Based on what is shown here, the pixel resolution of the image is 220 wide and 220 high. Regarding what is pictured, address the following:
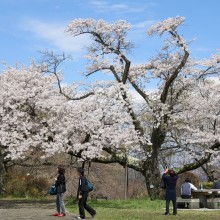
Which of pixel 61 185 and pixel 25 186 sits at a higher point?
pixel 25 186

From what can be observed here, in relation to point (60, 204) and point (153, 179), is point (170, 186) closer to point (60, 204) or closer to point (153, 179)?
point (60, 204)

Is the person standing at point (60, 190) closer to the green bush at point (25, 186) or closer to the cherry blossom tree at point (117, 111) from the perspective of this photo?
the cherry blossom tree at point (117, 111)

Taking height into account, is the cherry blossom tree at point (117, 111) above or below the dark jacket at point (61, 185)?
above

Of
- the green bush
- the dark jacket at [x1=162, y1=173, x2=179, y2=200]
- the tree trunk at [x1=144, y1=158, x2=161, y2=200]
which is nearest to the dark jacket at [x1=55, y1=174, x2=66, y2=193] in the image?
the dark jacket at [x1=162, y1=173, x2=179, y2=200]

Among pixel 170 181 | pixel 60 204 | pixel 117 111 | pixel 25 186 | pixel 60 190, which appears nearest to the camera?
pixel 60 204

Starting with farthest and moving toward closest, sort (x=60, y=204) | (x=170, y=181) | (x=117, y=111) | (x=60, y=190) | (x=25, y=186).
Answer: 1. (x=25, y=186)
2. (x=117, y=111)
3. (x=170, y=181)
4. (x=60, y=190)
5. (x=60, y=204)

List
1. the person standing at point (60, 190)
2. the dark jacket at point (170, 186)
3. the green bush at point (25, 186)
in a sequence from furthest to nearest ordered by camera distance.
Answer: the green bush at point (25, 186) → the dark jacket at point (170, 186) → the person standing at point (60, 190)

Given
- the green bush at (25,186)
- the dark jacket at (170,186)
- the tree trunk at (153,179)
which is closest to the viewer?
the dark jacket at (170,186)

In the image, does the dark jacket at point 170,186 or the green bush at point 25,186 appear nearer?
the dark jacket at point 170,186

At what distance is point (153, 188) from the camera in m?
29.3

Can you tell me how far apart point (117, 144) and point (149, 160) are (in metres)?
4.72

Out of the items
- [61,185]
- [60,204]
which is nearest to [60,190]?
[61,185]

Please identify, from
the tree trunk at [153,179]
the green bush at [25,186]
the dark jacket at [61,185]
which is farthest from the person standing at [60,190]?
the green bush at [25,186]

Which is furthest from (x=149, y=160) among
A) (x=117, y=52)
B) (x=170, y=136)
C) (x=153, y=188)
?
(x=117, y=52)
